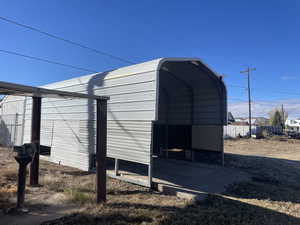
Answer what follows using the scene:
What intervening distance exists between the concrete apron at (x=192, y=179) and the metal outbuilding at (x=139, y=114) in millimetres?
564

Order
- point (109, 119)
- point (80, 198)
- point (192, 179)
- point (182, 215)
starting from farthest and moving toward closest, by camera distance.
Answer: point (109, 119) → point (192, 179) → point (80, 198) → point (182, 215)

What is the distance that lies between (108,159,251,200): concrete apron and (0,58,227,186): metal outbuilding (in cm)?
56

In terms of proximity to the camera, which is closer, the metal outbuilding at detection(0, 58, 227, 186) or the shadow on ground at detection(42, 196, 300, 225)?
the shadow on ground at detection(42, 196, 300, 225)

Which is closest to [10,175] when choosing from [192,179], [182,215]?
[182,215]

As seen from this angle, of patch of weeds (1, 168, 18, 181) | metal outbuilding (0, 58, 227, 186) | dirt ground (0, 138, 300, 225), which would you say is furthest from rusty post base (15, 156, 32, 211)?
metal outbuilding (0, 58, 227, 186)

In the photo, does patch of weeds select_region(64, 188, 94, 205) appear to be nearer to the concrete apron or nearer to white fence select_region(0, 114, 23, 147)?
the concrete apron

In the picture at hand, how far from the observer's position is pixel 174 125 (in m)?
9.70

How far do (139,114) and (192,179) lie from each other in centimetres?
255

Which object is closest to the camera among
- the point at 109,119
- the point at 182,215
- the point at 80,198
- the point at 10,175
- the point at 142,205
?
the point at 182,215

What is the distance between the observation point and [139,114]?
212 inches

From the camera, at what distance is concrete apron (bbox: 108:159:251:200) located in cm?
475

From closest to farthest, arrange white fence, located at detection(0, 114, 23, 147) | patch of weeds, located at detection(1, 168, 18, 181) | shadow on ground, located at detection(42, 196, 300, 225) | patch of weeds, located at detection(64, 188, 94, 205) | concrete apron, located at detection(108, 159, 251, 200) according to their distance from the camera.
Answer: shadow on ground, located at detection(42, 196, 300, 225) → patch of weeds, located at detection(64, 188, 94, 205) → concrete apron, located at detection(108, 159, 251, 200) → patch of weeds, located at detection(1, 168, 18, 181) → white fence, located at detection(0, 114, 23, 147)

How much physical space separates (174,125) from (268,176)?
4493 mm

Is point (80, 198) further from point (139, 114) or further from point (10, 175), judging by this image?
point (10, 175)
